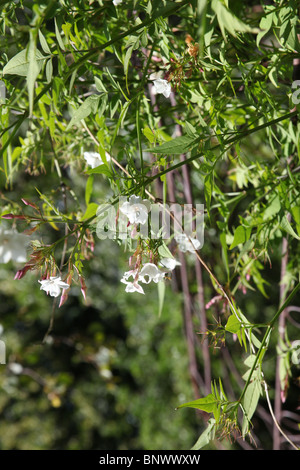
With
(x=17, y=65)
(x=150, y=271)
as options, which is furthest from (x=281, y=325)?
(x=17, y=65)

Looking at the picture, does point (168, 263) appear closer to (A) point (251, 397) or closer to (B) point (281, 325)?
(A) point (251, 397)

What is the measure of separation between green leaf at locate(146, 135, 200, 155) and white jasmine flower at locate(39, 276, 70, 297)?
0.14 m

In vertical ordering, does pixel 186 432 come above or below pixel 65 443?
above

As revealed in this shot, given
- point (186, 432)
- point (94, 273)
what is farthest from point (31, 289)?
point (186, 432)

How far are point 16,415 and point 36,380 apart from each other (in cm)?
18

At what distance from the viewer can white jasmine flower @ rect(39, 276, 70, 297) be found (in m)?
0.41

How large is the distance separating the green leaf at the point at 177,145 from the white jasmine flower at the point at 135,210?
5 centimetres

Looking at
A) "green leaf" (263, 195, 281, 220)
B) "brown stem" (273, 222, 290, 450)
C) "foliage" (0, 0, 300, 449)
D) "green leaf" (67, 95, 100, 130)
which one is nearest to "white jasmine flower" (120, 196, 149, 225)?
"foliage" (0, 0, 300, 449)

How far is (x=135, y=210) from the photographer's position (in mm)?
403

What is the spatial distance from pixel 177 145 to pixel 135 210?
2.7 inches

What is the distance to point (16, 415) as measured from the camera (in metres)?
2.23

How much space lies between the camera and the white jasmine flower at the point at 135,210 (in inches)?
15.7

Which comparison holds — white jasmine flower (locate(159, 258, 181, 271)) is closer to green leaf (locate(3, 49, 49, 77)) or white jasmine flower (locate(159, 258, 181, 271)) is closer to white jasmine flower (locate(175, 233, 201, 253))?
white jasmine flower (locate(175, 233, 201, 253))
